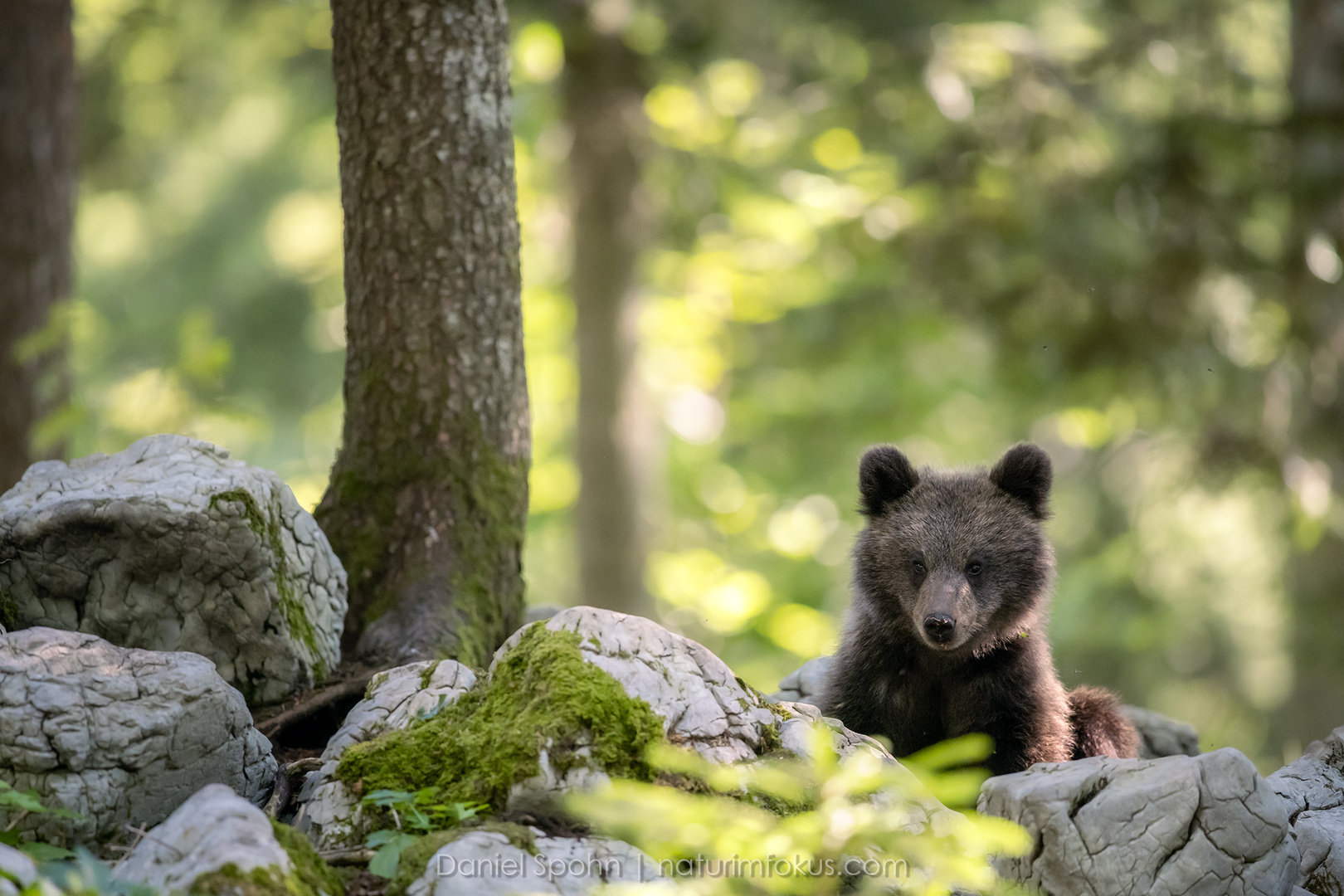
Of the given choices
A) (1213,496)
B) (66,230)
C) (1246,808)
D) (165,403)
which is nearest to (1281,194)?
(1213,496)

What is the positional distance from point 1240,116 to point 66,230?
10682mm

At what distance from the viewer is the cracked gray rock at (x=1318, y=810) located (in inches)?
152

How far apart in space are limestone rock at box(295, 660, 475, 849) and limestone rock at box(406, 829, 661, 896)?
1.71 ft

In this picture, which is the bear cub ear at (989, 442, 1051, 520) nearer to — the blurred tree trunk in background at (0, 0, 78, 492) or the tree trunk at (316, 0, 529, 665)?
the tree trunk at (316, 0, 529, 665)

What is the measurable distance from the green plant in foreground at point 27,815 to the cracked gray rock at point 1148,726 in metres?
3.43

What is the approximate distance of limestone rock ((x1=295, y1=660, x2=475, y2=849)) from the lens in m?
3.40

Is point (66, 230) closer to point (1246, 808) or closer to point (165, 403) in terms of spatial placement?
point (165, 403)

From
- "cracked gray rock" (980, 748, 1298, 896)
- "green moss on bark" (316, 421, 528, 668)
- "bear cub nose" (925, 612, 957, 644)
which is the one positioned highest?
"green moss on bark" (316, 421, 528, 668)

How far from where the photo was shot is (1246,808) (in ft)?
11.4

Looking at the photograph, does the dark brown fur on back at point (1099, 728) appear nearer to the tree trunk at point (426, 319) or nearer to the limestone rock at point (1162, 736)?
the limestone rock at point (1162, 736)

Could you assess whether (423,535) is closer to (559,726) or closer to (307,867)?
(559,726)

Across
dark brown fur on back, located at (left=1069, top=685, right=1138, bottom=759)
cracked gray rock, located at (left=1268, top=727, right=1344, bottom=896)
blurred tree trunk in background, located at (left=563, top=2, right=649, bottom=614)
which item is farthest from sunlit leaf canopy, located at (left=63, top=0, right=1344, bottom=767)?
cracked gray rock, located at (left=1268, top=727, right=1344, bottom=896)

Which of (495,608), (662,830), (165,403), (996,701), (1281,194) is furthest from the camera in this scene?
(1281,194)

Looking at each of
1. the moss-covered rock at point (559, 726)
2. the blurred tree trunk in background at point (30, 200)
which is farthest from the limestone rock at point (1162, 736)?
the blurred tree trunk in background at point (30, 200)
